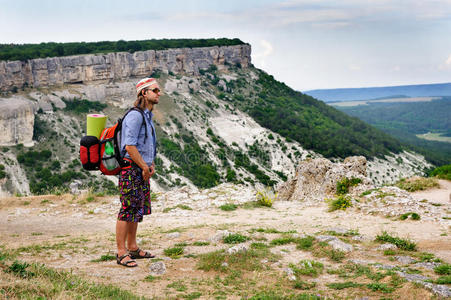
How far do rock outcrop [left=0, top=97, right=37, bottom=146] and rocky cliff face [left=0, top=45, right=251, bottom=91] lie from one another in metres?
4.41

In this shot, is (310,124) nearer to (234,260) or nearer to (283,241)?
(283,241)

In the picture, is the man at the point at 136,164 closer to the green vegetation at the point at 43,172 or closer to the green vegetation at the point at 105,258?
the green vegetation at the point at 105,258

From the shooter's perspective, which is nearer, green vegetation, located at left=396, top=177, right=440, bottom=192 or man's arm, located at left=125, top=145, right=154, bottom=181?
man's arm, located at left=125, top=145, right=154, bottom=181

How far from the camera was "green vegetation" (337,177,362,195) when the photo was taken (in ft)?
35.2

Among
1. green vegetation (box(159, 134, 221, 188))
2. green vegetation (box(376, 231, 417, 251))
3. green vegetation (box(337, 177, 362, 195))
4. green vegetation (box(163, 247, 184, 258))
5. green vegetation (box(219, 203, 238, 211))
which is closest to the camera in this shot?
green vegetation (box(163, 247, 184, 258))

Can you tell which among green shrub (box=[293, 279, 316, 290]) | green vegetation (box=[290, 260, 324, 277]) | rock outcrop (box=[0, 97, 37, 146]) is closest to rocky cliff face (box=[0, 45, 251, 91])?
rock outcrop (box=[0, 97, 37, 146])

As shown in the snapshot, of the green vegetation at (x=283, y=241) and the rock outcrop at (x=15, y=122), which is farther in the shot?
the rock outcrop at (x=15, y=122)

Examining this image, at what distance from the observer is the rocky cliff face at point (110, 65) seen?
1914 inches

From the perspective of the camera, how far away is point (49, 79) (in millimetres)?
51625

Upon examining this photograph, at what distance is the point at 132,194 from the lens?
4.57 m

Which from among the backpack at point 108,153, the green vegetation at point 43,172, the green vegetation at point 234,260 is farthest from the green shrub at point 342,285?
the green vegetation at point 43,172

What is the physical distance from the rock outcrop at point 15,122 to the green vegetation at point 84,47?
8.51 meters

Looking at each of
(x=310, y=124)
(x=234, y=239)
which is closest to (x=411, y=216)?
(x=234, y=239)

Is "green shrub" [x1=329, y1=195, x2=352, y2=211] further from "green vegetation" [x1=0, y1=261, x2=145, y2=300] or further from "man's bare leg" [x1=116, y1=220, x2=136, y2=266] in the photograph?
"green vegetation" [x1=0, y1=261, x2=145, y2=300]
